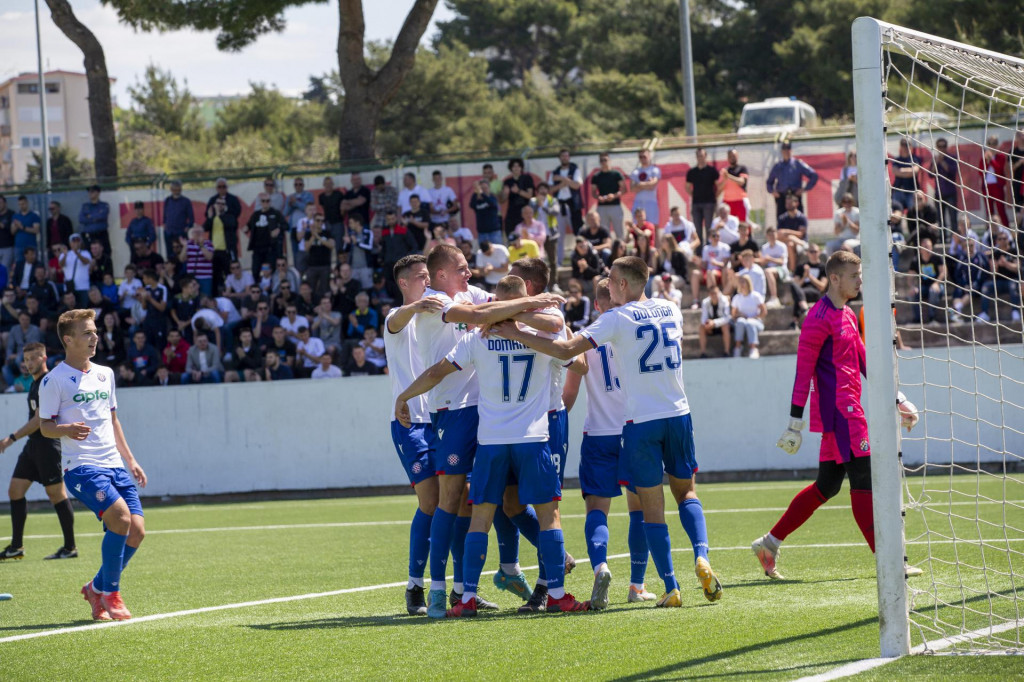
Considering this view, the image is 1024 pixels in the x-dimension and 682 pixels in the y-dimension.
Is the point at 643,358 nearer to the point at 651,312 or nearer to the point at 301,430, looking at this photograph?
the point at 651,312

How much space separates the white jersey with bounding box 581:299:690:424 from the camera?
696 centimetres

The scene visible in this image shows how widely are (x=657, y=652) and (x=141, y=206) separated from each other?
17.8 m

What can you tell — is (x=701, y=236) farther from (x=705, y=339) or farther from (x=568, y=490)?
(x=568, y=490)

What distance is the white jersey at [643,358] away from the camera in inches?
274

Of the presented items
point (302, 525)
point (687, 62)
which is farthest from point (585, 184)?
point (302, 525)

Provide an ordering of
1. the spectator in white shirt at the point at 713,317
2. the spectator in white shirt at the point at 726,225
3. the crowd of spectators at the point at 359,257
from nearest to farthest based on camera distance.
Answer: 1. the spectator in white shirt at the point at 713,317
2. the crowd of spectators at the point at 359,257
3. the spectator in white shirt at the point at 726,225

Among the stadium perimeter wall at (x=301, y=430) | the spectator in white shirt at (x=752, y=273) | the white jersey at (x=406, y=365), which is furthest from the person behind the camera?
the spectator in white shirt at (x=752, y=273)

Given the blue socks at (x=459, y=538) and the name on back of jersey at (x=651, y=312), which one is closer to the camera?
the name on back of jersey at (x=651, y=312)

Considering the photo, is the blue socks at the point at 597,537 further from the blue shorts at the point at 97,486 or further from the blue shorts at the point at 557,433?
the blue shorts at the point at 97,486

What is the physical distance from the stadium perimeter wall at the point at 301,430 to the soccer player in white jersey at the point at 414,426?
9.10m

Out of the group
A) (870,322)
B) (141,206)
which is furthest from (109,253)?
(870,322)

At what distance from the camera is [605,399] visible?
7590 mm

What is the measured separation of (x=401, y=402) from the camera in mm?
7340

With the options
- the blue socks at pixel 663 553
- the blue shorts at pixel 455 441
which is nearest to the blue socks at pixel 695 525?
the blue socks at pixel 663 553
